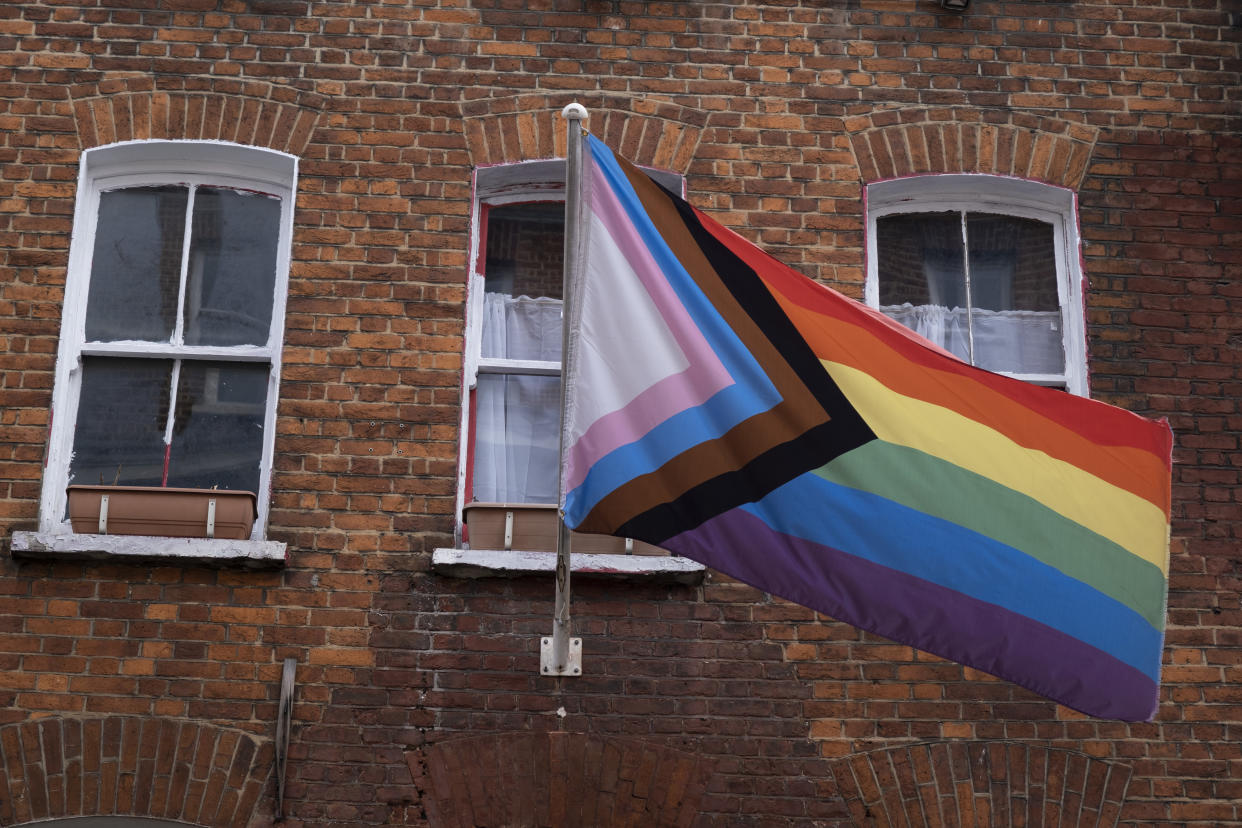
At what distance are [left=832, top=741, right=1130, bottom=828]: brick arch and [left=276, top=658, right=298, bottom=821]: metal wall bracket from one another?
2.29m

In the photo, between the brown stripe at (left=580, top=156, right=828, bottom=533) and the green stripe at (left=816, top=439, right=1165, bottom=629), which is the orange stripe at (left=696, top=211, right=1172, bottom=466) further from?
the green stripe at (left=816, top=439, right=1165, bottom=629)

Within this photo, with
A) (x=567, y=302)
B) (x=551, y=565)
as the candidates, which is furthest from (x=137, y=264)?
(x=567, y=302)

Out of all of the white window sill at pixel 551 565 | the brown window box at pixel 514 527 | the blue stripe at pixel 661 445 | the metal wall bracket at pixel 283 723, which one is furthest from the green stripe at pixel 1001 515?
the metal wall bracket at pixel 283 723

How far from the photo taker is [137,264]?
7.06 m

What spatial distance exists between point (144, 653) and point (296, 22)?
3.15 meters

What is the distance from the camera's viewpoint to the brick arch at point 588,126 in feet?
23.2

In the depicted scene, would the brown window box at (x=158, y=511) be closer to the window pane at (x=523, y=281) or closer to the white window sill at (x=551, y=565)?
the white window sill at (x=551, y=565)

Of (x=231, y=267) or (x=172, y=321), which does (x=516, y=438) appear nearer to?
(x=231, y=267)

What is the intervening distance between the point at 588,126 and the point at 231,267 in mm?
1850

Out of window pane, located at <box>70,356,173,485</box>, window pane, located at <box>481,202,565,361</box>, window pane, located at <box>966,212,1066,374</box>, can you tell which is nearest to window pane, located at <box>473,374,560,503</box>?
window pane, located at <box>481,202,565,361</box>

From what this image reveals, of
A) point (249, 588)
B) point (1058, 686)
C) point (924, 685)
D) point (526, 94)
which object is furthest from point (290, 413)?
point (1058, 686)

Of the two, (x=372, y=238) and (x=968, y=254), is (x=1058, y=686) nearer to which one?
(x=968, y=254)

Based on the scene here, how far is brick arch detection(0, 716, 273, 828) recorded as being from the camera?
593 centimetres

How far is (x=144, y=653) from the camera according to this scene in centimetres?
621
